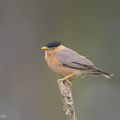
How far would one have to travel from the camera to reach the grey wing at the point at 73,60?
664 cm

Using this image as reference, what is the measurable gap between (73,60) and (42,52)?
3.64 metres

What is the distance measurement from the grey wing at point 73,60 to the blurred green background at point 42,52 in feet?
7.90

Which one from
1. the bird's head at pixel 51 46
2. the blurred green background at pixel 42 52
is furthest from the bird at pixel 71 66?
the blurred green background at pixel 42 52

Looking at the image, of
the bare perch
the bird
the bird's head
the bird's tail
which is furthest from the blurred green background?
the bare perch

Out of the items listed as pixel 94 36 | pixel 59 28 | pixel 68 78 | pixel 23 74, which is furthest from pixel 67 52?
pixel 94 36

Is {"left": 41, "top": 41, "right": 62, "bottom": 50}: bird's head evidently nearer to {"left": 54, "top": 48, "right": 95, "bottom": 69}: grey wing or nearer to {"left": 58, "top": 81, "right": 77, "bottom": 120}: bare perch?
{"left": 54, "top": 48, "right": 95, "bottom": 69}: grey wing

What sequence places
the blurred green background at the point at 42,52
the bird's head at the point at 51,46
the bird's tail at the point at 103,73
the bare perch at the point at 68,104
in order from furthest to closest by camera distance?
the blurred green background at the point at 42,52 < the bird's head at the point at 51,46 < the bird's tail at the point at 103,73 < the bare perch at the point at 68,104

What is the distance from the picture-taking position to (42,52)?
10.3 m

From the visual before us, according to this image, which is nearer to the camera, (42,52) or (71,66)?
(71,66)

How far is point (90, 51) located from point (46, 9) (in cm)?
165

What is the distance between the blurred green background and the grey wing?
2407 mm

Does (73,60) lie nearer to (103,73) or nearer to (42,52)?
(103,73)

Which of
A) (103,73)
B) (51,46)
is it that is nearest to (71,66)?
(103,73)

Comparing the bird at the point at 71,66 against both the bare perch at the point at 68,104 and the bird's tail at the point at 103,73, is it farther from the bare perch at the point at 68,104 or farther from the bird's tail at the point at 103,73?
the bare perch at the point at 68,104
